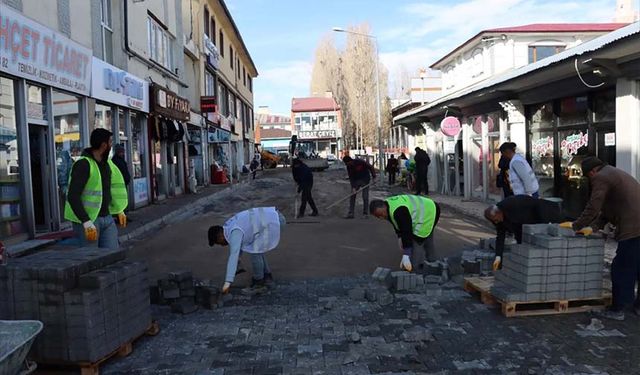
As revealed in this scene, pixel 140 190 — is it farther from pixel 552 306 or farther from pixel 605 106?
pixel 552 306

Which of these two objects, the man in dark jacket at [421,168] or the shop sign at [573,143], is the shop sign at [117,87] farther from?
the shop sign at [573,143]

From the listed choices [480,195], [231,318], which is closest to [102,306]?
[231,318]

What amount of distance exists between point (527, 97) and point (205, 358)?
1041 centimetres

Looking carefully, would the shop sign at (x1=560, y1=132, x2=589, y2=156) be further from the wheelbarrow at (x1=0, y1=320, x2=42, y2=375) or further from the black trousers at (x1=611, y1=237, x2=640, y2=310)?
the wheelbarrow at (x1=0, y1=320, x2=42, y2=375)

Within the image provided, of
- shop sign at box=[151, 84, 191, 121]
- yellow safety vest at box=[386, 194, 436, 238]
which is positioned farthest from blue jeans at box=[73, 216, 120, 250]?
shop sign at box=[151, 84, 191, 121]

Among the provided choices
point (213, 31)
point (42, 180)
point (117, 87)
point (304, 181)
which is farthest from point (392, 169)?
point (42, 180)

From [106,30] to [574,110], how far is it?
1062 cm

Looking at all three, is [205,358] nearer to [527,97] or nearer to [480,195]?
[527,97]

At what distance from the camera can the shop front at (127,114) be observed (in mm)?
12508

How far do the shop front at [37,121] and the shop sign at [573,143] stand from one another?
31.5ft

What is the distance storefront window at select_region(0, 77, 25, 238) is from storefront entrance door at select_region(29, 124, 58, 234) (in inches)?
33.5

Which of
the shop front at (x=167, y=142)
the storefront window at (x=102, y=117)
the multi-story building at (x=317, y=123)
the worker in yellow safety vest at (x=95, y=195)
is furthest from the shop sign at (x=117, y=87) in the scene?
the multi-story building at (x=317, y=123)

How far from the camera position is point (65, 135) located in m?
11.0

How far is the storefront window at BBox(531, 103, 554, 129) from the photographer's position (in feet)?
39.0
